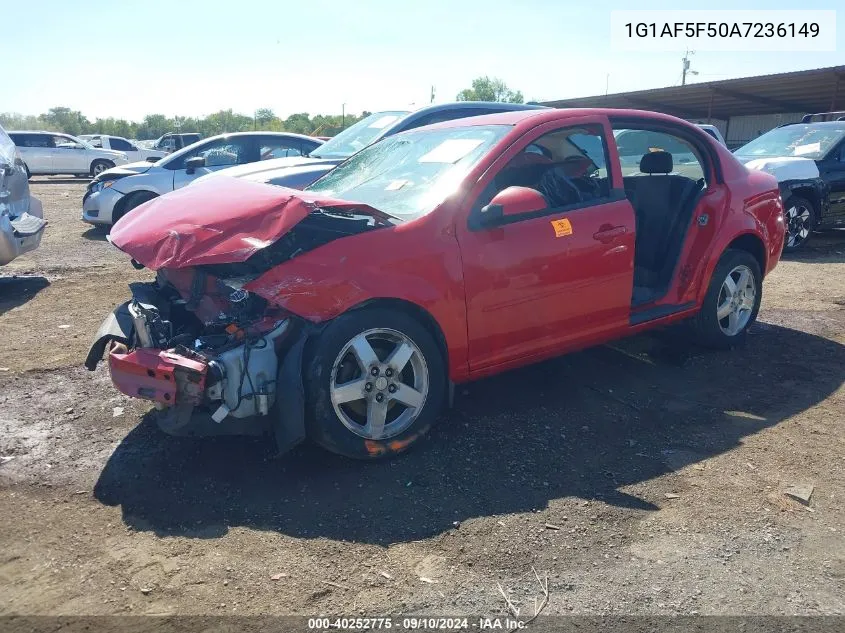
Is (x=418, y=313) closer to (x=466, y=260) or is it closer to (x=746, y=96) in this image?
(x=466, y=260)

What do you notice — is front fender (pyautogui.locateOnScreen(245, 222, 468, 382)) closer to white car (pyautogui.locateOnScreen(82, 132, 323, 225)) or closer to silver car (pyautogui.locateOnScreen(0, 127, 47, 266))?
silver car (pyautogui.locateOnScreen(0, 127, 47, 266))

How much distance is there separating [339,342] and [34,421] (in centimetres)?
205

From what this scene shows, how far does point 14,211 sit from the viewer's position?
7.25m

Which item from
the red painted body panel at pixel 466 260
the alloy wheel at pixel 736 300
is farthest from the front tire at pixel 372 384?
the alloy wheel at pixel 736 300

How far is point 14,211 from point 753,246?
6973 mm

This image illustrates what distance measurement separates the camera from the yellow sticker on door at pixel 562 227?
420 cm

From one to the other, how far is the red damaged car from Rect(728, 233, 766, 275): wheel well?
2.13 feet

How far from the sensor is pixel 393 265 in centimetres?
364

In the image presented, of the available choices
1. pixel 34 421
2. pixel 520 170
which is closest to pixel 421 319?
pixel 520 170

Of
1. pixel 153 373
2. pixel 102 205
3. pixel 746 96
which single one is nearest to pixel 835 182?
pixel 153 373

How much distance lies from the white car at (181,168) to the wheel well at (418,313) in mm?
7414

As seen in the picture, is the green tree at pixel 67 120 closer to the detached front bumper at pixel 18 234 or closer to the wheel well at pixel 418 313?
the detached front bumper at pixel 18 234

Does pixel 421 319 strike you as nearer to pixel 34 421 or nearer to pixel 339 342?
pixel 339 342

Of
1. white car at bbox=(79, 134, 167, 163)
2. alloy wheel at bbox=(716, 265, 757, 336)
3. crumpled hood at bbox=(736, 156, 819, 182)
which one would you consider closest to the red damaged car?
alloy wheel at bbox=(716, 265, 757, 336)
